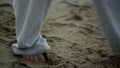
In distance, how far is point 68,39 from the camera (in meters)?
2.29

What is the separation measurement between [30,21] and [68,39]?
615mm

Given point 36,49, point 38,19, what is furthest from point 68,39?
point 38,19

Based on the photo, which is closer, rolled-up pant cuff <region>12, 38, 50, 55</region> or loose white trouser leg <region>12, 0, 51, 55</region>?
loose white trouser leg <region>12, 0, 51, 55</region>

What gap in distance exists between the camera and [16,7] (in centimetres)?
179

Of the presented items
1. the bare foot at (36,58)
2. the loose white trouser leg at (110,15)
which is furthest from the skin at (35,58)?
the loose white trouser leg at (110,15)

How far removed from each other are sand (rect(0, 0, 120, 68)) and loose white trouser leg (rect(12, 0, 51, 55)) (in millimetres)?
119

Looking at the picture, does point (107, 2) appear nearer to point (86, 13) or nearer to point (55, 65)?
point (55, 65)

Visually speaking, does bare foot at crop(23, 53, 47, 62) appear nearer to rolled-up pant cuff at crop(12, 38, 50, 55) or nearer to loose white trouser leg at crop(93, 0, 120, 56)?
rolled-up pant cuff at crop(12, 38, 50, 55)

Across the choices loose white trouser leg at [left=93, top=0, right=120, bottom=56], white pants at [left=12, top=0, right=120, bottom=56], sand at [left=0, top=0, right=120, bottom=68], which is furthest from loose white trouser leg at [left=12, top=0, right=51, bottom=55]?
loose white trouser leg at [left=93, top=0, right=120, bottom=56]

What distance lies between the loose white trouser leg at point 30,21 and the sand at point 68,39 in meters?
0.12

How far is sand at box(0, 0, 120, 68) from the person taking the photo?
1939 millimetres

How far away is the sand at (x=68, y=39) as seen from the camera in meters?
1.94

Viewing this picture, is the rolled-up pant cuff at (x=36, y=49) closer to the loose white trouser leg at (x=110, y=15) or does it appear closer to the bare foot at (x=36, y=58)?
the bare foot at (x=36, y=58)

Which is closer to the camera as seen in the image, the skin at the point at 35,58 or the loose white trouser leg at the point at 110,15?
the loose white trouser leg at the point at 110,15
